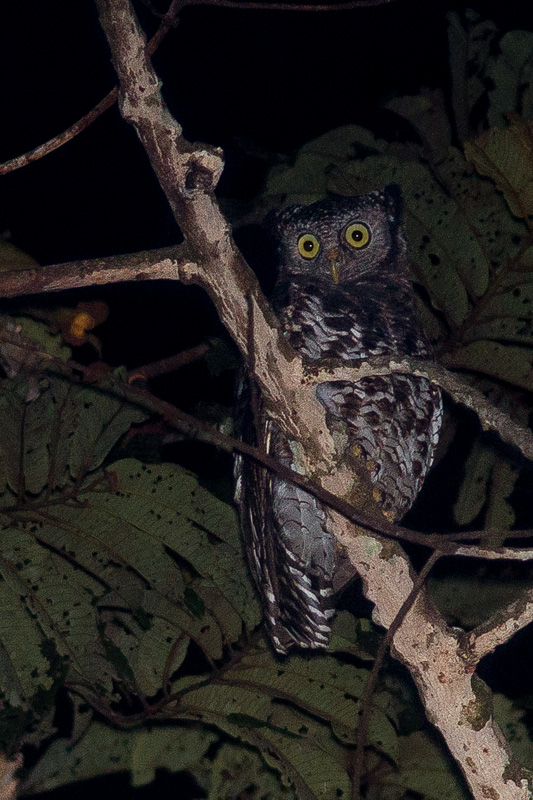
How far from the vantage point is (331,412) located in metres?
2.55

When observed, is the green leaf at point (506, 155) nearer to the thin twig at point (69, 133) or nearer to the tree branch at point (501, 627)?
the thin twig at point (69, 133)

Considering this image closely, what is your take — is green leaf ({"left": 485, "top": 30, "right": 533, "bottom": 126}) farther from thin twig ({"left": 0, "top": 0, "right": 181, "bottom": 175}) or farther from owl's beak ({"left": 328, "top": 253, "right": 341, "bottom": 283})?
thin twig ({"left": 0, "top": 0, "right": 181, "bottom": 175})

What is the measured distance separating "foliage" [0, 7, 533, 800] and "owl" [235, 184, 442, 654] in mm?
113

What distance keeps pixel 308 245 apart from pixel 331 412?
750 millimetres

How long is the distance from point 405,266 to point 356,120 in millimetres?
1608

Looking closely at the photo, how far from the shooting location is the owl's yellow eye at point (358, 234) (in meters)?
3.05

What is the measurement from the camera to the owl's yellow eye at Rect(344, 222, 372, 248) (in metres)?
3.05

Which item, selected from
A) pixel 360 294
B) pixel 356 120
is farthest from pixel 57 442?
pixel 356 120

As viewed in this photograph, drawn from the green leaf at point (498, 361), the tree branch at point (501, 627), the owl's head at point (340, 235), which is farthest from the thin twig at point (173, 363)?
the tree branch at point (501, 627)

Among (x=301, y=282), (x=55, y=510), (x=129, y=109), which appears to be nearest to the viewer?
(x=129, y=109)

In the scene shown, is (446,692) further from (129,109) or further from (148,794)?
(148,794)

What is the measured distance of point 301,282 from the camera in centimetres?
293

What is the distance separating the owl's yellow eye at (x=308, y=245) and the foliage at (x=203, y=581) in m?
0.25

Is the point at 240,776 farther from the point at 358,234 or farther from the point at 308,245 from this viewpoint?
the point at 358,234
